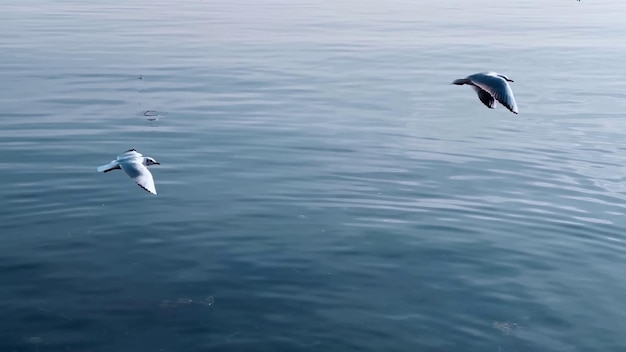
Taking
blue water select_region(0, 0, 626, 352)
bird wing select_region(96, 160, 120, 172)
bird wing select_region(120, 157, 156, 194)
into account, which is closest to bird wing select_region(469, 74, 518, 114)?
blue water select_region(0, 0, 626, 352)

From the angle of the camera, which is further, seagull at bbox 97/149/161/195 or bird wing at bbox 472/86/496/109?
bird wing at bbox 472/86/496/109

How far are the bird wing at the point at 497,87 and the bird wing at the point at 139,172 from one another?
520 cm

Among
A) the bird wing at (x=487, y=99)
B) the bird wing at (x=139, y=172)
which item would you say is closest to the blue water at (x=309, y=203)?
the bird wing at (x=139, y=172)

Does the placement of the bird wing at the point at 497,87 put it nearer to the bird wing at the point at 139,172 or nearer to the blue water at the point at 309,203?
the blue water at the point at 309,203

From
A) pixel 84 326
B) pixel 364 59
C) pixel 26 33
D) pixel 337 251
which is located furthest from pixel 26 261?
pixel 26 33

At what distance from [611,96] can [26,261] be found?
20.4m

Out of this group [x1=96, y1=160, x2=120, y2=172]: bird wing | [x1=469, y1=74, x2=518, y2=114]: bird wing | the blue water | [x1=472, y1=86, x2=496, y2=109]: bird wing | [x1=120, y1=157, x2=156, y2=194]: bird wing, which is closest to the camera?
the blue water

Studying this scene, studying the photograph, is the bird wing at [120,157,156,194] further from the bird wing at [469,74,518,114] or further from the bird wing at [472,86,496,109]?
the bird wing at [472,86,496,109]

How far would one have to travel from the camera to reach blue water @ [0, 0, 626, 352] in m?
13.0

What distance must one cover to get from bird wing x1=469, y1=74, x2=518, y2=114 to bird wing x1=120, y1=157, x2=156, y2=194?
205 inches

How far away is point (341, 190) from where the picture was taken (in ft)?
63.4

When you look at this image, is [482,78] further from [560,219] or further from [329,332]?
[329,332]

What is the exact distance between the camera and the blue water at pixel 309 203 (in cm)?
1302

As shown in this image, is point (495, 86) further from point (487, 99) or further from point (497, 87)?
point (487, 99)
